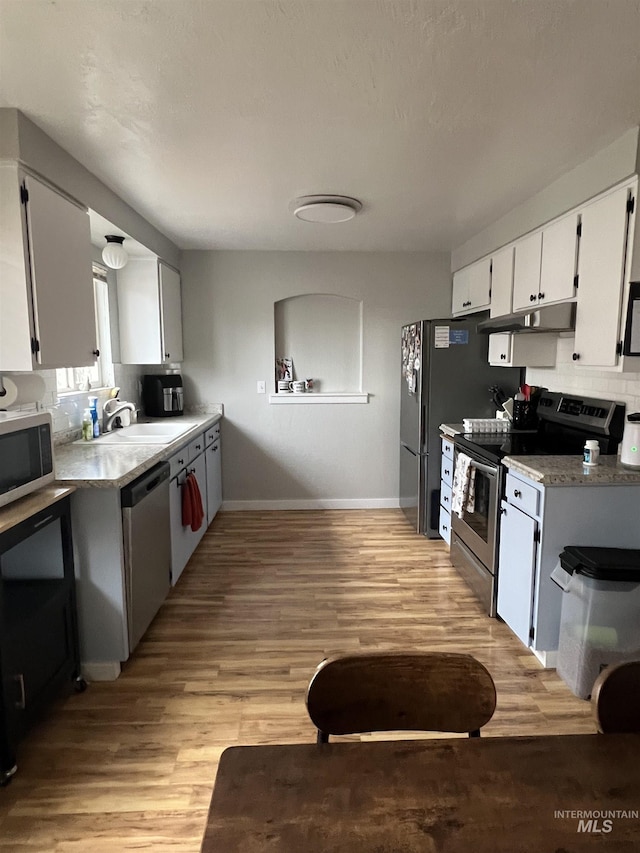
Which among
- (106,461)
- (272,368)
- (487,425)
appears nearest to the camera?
(106,461)

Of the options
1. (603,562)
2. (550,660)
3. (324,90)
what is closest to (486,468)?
(603,562)

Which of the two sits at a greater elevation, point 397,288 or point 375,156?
point 375,156

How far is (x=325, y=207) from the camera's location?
2967 mm

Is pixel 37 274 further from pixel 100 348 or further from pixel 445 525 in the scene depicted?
pixel 445 525

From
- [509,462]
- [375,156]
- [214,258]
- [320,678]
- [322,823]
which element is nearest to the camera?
[322,823]

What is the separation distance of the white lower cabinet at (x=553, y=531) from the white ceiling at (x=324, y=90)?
1540mm

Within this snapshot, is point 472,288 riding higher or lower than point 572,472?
higher

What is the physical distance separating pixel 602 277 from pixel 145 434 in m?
2.92

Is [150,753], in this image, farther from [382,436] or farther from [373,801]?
[382,436]

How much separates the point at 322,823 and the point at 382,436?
4041 mm

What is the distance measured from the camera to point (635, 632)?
2070 millimetres

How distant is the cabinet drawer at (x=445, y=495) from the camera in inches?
146

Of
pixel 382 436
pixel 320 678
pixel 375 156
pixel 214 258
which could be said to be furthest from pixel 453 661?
pixel 214 258

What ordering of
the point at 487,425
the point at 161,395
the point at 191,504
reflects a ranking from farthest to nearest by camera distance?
the point at 161,395, the point at 487,425, the point at 191,504
